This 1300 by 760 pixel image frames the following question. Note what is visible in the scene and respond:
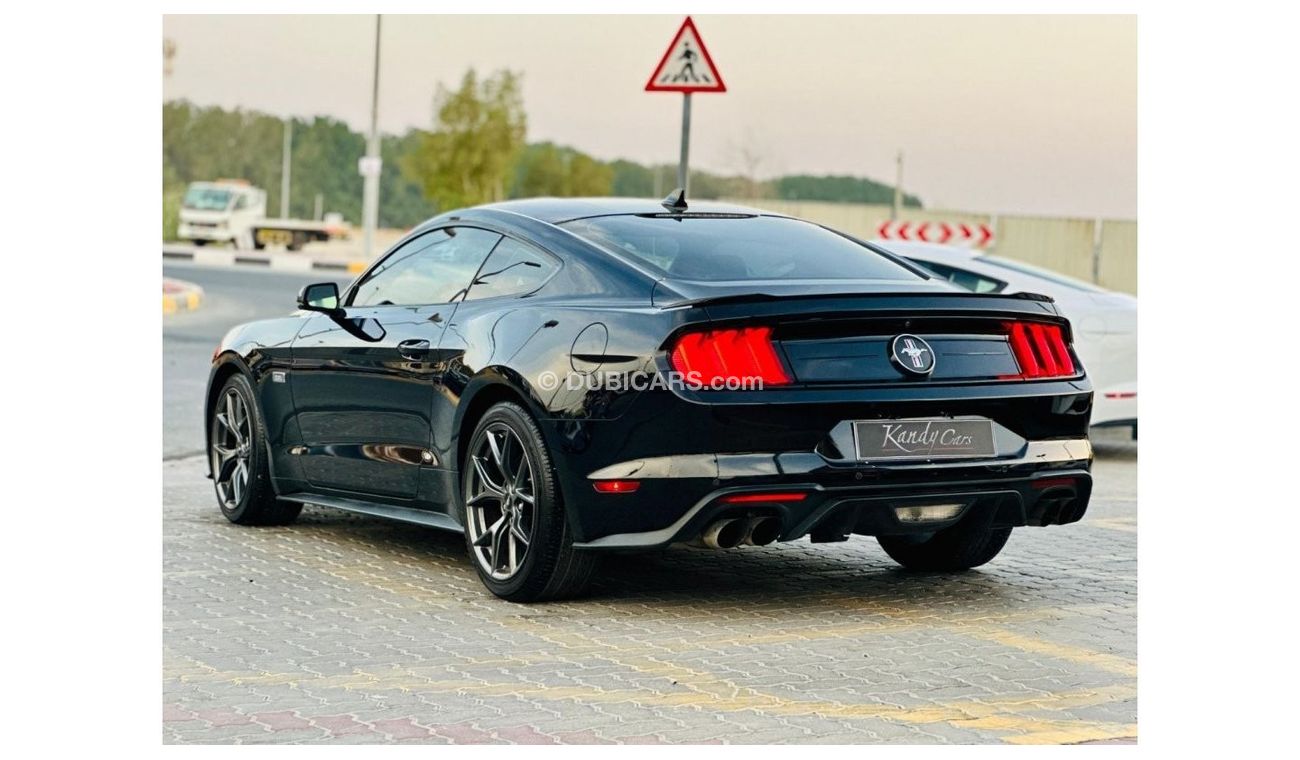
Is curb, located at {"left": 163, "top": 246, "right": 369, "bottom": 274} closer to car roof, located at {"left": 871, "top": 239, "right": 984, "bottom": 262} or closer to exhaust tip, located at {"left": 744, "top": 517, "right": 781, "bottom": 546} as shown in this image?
car roof, located at {"left": 871, "top": 239, "right": 984, "bottom": 262}

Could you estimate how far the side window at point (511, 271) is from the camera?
6863 mm

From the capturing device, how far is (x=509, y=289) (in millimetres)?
6953

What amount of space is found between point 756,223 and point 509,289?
41.5 inches

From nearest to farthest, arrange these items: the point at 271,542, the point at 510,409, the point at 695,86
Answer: the point at 510,409, the point at 271,542, the point at 695,86

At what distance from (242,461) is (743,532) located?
11.0 feet

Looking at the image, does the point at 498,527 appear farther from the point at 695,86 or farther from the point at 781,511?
the point at 695,86

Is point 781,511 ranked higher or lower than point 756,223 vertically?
lower

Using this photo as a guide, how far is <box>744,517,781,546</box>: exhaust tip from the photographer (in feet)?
19.9

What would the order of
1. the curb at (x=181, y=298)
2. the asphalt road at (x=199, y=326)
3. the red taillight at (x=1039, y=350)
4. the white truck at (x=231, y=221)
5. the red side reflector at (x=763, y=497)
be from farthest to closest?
the white truck at (x=231, y=221)
the curb at (x=181, y=298)
the asphalt road at (x=199, y=326)
the red taillight at (x=1039, y=350)
the red side reflector at (x=763, y=497)

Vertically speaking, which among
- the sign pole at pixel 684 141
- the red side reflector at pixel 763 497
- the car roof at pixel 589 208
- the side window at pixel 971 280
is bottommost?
the red side reflector at pixel 763 497

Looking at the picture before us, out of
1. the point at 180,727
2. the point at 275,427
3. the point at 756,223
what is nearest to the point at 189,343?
the point at 275,427

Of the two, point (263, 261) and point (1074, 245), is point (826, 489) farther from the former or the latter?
point (263, 261)

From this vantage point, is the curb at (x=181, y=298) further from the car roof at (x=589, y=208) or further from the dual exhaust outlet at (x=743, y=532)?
the dual exhaust outlet at (x=743, y=532)

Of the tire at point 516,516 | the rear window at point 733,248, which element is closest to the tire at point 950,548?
the rear window at point 733,248
